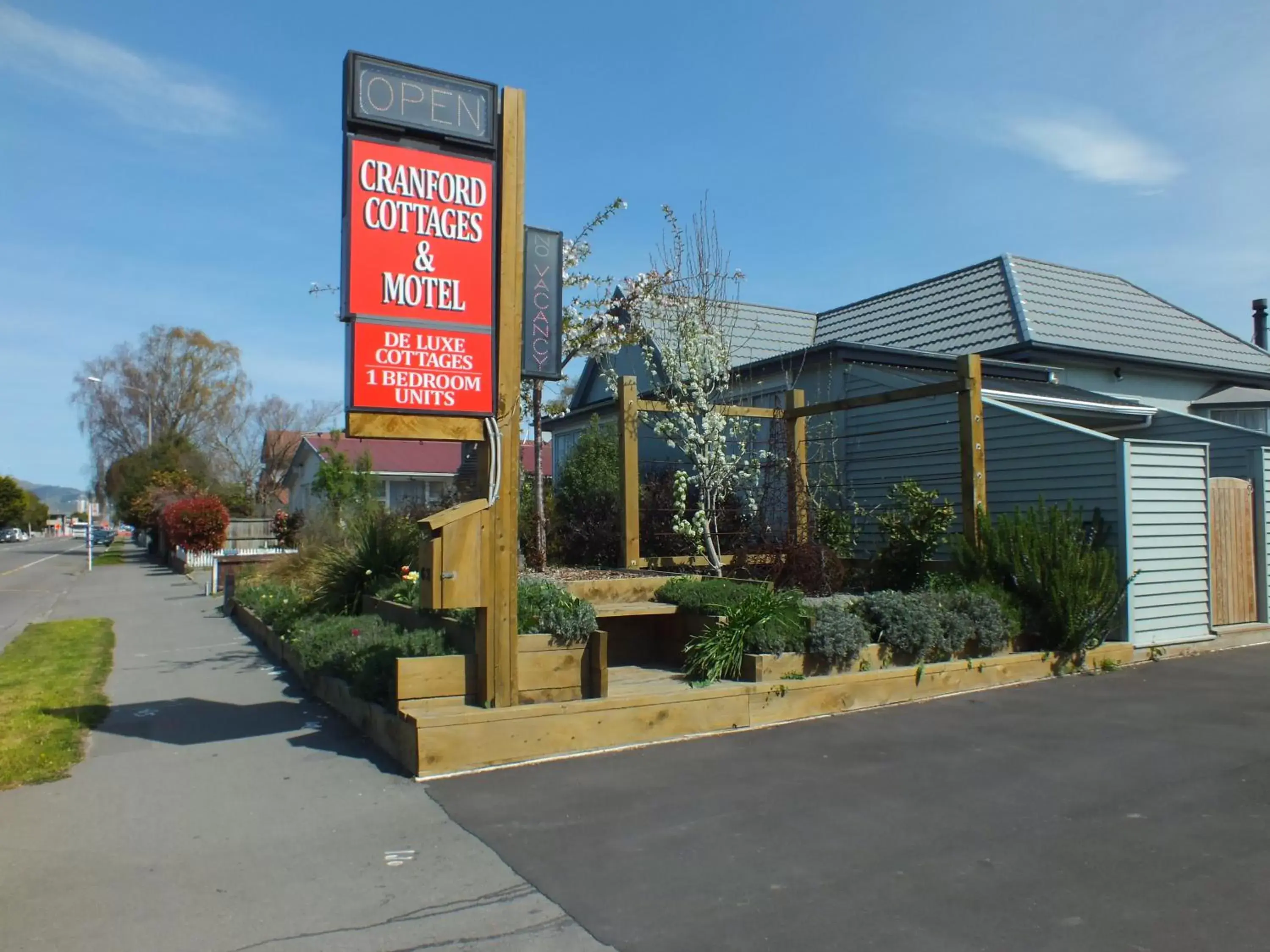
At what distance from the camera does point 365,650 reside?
27.2 ft

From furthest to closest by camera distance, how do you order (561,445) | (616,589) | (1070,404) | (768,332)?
(561,445) < (768,332) < (1070,404) < (616,589)

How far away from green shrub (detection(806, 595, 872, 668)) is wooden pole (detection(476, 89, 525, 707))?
265 centimetres

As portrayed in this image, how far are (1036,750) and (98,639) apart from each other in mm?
12836

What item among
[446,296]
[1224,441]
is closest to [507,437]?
[446,296]

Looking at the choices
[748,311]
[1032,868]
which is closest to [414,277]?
[1032,868]

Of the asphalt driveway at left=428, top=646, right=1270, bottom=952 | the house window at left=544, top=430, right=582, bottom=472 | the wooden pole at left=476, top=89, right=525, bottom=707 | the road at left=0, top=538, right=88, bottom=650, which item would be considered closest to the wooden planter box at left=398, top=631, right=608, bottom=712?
the wooden pole at left=476, top=89, right=525, bottom=707

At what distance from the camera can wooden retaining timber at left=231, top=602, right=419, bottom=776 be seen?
6586 mm

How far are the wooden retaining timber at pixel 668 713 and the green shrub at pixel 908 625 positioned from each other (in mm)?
185

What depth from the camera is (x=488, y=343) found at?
23.5ft

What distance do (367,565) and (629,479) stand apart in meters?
3.34

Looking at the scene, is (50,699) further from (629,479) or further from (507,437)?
(629,479)

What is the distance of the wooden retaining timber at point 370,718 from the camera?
6586 mm

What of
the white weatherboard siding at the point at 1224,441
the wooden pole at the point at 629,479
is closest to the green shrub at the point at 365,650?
the wooden pole at the point at 629,479

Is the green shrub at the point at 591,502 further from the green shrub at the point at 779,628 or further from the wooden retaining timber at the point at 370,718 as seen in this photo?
the wooden retaining timber at the point at 370,718
